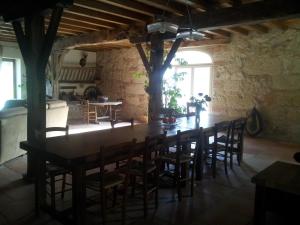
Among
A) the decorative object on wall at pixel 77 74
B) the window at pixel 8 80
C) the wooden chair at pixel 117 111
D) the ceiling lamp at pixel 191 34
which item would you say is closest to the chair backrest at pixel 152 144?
the ceiling lamp at pixel 191 34

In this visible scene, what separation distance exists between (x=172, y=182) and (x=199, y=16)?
279 cm

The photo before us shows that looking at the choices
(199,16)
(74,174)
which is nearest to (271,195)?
(74,174)

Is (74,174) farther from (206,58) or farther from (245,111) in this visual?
(206,58)

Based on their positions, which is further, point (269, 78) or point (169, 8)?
point (269, 78)

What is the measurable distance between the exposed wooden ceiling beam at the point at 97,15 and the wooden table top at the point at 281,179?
4.20 metres

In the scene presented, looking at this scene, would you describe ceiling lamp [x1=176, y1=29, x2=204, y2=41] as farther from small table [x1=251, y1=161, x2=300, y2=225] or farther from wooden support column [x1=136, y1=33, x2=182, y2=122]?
small table [x1=251, y1=161, x2=300, y2=225]

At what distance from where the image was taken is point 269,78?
6.82 meters

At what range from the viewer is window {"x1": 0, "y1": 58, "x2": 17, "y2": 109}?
30.4 feet

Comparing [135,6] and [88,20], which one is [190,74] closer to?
[88,20]

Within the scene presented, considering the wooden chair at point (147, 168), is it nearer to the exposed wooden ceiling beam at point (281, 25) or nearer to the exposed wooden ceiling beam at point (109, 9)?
the exposed wooden ceiling beam at point (109, 9)

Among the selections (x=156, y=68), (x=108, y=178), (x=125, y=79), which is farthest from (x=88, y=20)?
(x=125, y=79)

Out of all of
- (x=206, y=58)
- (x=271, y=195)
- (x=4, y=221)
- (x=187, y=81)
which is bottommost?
(x=4, y=221)

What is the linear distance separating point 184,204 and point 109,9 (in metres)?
3.53

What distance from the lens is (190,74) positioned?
28.0ft
